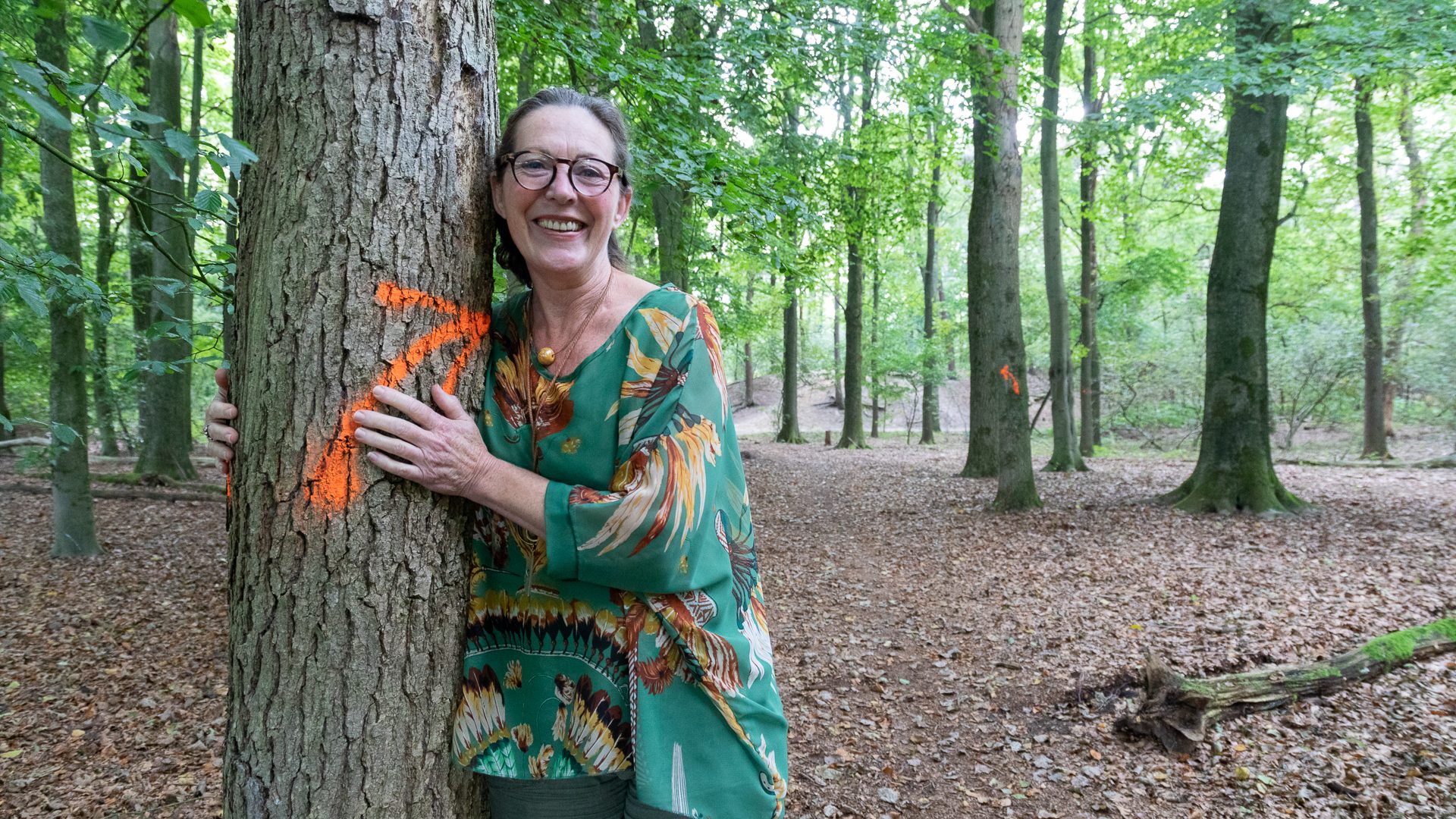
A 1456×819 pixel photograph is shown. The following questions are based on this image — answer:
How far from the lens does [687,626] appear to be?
1.44m

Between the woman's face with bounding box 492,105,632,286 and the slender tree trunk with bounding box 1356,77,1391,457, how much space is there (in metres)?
17.3

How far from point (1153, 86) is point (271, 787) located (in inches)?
424

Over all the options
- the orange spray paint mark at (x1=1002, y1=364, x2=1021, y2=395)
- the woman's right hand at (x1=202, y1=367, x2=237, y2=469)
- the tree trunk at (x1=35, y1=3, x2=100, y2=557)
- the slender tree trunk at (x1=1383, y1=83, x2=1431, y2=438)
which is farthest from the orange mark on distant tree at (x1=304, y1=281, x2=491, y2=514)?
the slender tree trunk at (x1=1383, y1=83, x2=1431, y2=438)

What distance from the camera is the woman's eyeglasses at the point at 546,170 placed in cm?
153

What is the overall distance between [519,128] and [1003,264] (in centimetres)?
902

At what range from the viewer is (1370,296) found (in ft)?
46.4

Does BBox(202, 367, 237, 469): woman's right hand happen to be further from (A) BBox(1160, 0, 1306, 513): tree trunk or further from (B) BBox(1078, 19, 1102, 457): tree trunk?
(B) BBox(1078, 19, 1102, 457): tree trunk

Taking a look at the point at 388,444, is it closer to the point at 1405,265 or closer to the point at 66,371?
the point at 66,371

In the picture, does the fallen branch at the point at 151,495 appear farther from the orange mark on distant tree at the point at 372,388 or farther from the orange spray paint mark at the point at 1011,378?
the orange spray paint mark at the point at 1011,378

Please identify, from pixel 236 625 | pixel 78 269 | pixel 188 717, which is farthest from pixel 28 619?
pixel 236 625

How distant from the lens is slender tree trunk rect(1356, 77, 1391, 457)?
1390 centimetres

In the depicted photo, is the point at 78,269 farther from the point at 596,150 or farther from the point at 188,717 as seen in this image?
the point at 596,150

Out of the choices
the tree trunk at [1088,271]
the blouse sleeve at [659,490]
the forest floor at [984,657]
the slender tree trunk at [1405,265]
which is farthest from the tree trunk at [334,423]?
the slender tree trunk at [1405,265]

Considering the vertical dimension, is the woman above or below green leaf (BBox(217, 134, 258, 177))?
below
